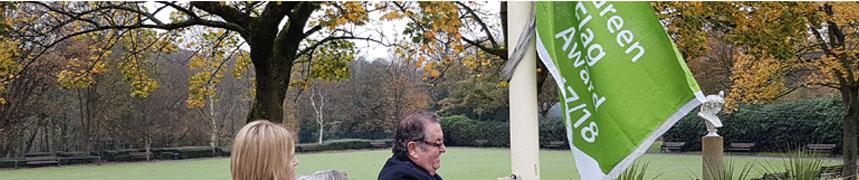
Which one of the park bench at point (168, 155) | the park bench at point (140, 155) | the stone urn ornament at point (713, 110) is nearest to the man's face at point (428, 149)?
the stone urn ornament at point (713, 110)

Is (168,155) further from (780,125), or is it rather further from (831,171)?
(831,171)

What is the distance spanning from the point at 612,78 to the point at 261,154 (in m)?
1.20

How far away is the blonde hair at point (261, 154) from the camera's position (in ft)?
7.22

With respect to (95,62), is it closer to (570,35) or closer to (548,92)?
(570,35)

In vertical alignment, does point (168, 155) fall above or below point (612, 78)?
below

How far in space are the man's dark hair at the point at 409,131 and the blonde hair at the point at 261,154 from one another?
0.54 meters

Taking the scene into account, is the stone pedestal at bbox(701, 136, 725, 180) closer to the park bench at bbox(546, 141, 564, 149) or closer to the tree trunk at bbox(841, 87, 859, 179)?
the tree trunk at bbox(841, 87, 859, 179)

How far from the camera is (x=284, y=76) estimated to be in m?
9.23

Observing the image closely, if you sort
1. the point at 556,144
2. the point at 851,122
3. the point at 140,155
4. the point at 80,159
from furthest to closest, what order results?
1. the point at 556,144
2. the point at 140,155
3. the point at 80,159
4. the point at 851,122

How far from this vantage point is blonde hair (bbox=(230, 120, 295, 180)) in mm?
2199

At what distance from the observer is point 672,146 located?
31.2 meters

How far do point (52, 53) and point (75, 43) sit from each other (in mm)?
1361

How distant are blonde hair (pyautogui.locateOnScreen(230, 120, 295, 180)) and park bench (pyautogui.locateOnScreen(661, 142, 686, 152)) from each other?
1209 inches

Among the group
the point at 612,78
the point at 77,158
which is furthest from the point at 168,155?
the point at 612,78
